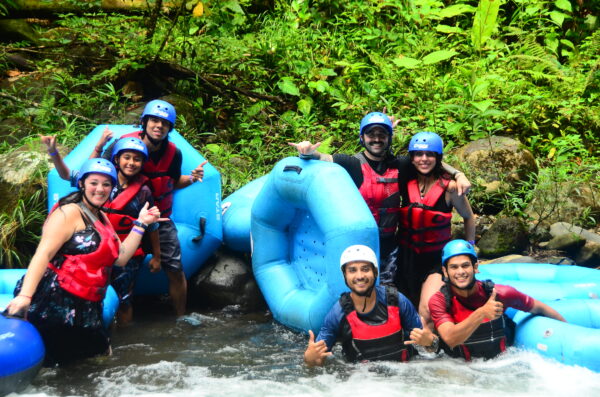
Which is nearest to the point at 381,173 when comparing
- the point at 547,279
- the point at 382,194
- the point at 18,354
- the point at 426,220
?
the point at 382,194

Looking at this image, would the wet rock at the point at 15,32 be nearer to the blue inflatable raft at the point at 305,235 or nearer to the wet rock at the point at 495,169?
the blue inflatable raft at the point at 305,235

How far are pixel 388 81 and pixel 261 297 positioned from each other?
13.5 ft

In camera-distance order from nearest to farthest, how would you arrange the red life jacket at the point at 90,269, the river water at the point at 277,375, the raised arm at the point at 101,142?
the river water at the point at 277,375 → the red life jacket at the point at 90,269 → the raised arm at the point at 101,142

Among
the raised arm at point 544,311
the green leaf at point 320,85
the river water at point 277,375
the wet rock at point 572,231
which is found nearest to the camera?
the river water at point 277,375

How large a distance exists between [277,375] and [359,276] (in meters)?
0.82

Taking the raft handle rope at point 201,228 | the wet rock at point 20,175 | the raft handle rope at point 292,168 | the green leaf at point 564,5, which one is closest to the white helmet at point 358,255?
the raft handle rope at point 292,168

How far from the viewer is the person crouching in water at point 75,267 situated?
4016mm

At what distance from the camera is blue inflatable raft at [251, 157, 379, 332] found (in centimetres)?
444

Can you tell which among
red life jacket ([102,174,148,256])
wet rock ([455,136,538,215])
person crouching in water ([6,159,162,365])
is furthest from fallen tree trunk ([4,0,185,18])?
person crouching in water ([6,159,162,365])

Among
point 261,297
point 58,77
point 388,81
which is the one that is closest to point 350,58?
point 388,81

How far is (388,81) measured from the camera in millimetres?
8914

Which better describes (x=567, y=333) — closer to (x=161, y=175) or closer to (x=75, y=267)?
(x=75, y=267)

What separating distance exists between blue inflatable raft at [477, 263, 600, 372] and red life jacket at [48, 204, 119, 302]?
2.65 meters

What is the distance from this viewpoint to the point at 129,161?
487cm
